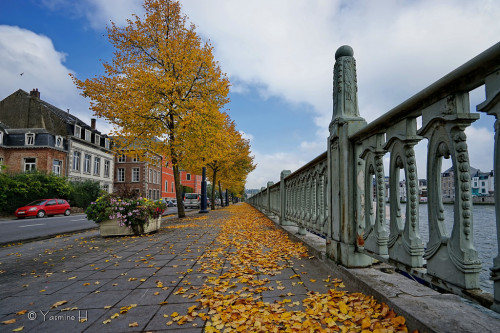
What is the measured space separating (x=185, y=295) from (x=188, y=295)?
0.03 meters

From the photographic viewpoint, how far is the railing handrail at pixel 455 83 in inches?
49.9

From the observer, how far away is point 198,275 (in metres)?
3.22

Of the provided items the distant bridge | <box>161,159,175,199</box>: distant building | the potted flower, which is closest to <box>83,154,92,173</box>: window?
<box>161,159,175,199</box>: distant building

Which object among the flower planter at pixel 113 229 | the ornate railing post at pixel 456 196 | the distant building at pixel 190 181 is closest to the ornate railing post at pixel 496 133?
the ornate railing post at pixel 456 196

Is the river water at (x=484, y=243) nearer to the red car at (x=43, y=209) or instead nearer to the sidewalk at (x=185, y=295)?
the sidewalk at (x=185, y=295)

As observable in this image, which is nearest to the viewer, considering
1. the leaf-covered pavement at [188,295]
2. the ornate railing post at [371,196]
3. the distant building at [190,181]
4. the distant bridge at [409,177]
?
the distant bridge at [409,177]

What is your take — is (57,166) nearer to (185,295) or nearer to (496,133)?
(185,295)

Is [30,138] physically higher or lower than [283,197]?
higher

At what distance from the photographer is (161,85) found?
11.1 meters

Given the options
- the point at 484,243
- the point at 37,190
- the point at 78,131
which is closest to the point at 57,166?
the point at 78,131

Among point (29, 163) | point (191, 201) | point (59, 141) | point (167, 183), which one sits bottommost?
point (191, 201)

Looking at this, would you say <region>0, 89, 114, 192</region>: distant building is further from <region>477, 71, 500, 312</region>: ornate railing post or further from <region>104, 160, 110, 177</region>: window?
<region>477, 71, 500, 312</region>: ornate railing post

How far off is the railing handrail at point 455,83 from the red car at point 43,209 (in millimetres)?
23380

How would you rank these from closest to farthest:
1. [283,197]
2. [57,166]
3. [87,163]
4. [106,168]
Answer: [283,197]
[57,166]
[87,163]
[106,168]
